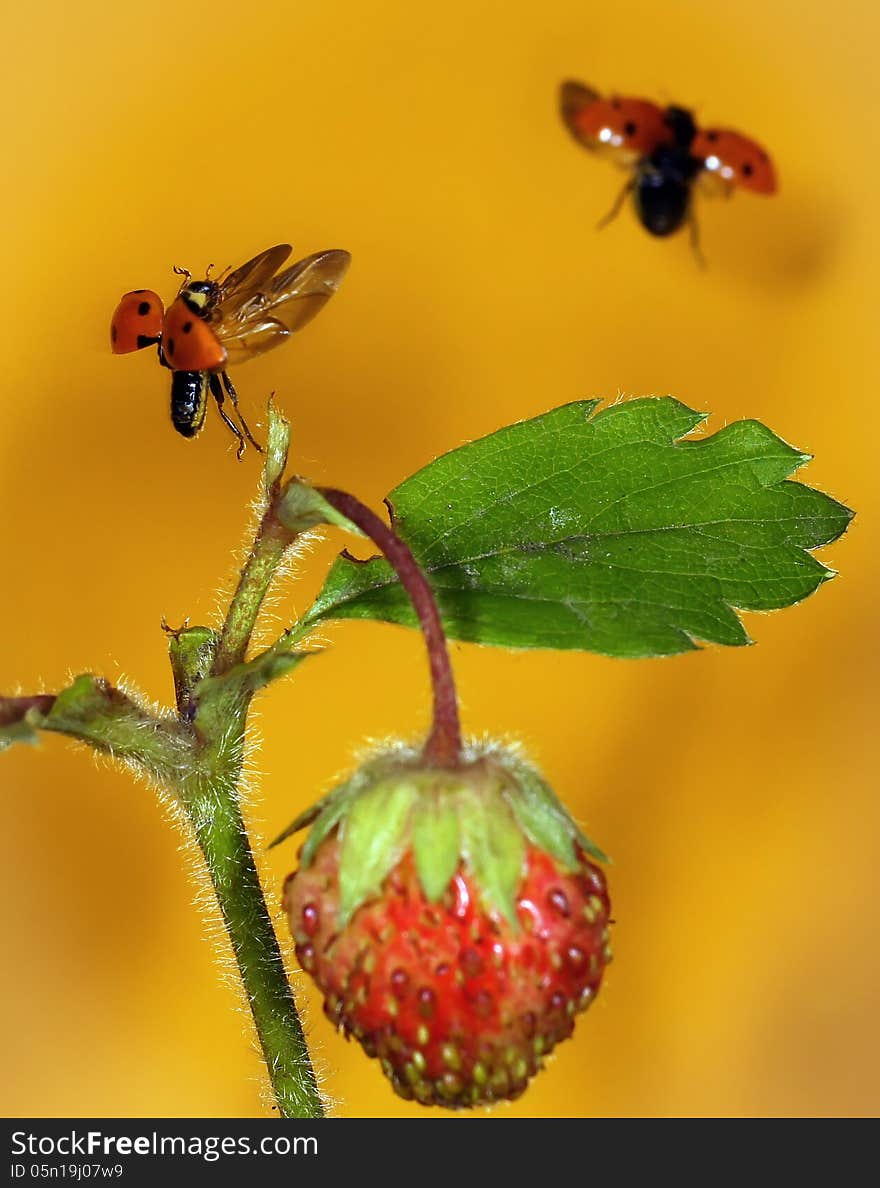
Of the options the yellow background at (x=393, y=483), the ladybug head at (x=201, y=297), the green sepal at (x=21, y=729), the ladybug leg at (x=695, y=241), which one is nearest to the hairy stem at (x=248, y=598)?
the green sepal at (x=21, y=729)

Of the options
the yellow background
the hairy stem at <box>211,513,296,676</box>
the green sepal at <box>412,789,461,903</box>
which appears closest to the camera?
the green sepal at <box>412,789,461,903</box>

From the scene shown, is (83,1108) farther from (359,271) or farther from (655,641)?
(655,641)

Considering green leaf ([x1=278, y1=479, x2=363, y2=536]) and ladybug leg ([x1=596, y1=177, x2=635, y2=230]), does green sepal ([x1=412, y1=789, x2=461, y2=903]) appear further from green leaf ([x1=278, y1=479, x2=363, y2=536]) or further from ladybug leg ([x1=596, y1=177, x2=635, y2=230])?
ladybug leg ([x1=596, y1=177, x2=635, y2=230])

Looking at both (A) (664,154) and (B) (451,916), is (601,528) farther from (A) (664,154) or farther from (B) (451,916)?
(A) (664,154)

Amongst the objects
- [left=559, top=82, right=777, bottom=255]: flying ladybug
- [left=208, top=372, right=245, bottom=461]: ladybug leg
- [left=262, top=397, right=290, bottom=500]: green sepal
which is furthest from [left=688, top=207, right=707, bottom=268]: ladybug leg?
[left=262, top=397, right=290, bottom=500]: green sepal

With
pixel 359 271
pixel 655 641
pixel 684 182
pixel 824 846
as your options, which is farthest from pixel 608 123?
pixel 655 641

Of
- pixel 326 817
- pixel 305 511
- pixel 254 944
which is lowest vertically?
pixel 254 944

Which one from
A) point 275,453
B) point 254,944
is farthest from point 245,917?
point 275,453
